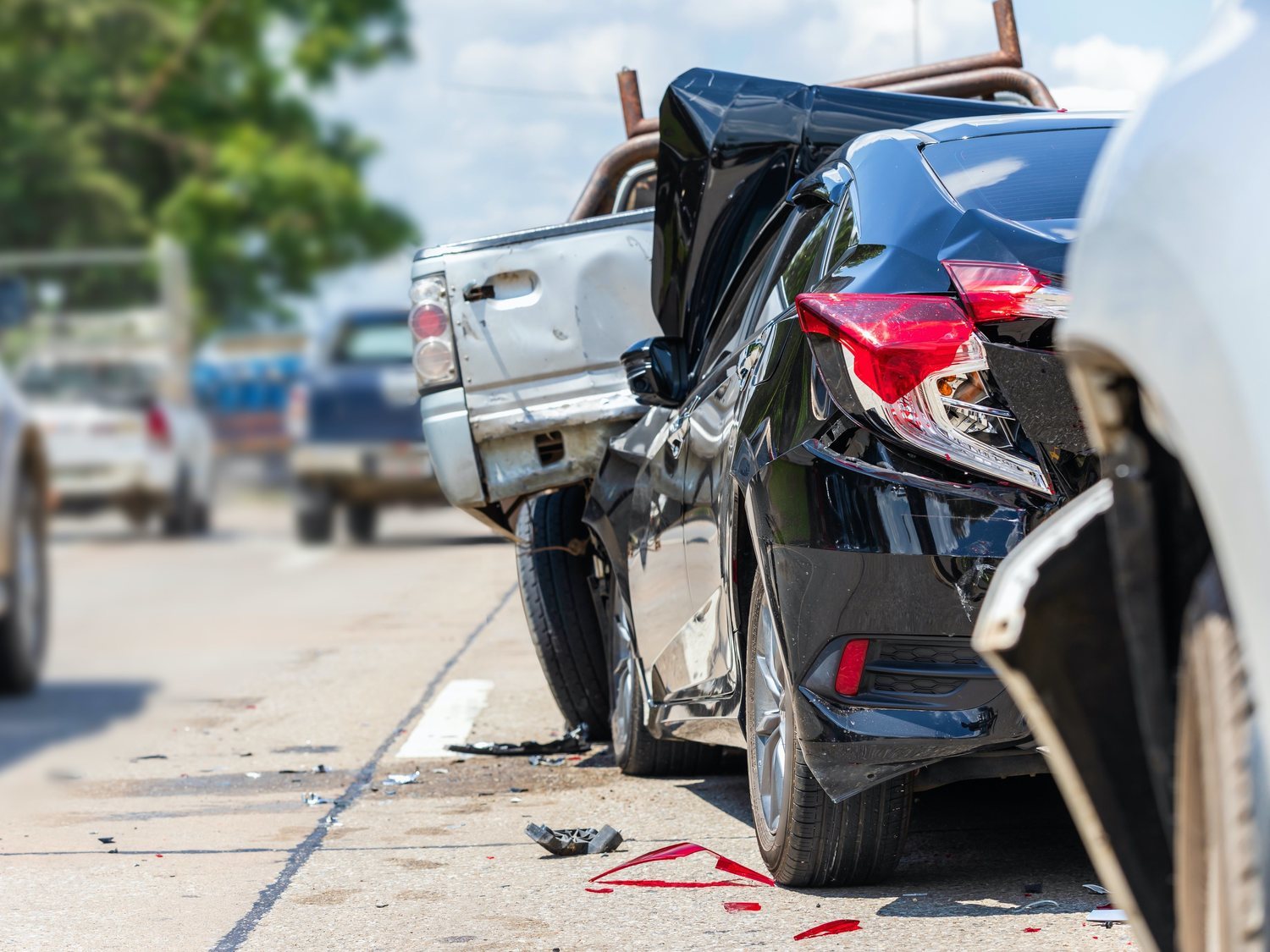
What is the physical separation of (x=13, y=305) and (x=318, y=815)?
201 centimetres

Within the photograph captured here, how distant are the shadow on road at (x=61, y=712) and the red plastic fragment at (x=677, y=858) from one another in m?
1.93

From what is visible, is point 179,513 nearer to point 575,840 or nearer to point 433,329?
point 575,840

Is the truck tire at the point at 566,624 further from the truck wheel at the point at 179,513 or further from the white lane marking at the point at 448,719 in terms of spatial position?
the truck wheel at the point at 179,513

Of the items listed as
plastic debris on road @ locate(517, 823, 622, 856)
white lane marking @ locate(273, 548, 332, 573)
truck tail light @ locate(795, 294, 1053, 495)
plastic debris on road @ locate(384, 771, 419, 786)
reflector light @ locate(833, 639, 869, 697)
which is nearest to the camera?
truck tail light @ locate(795, 294, 1053, 495)

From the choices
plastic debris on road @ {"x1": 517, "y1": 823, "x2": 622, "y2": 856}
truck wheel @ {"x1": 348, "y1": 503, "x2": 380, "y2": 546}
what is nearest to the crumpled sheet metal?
truck wheel @ {"x1": 348, "y1": 503, "x2": 380, "y2": 546}

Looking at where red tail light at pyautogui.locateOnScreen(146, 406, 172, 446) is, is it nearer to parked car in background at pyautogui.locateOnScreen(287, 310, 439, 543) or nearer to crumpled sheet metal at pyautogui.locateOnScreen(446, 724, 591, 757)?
parked car in background at pyautogui.locateOnScreen(287, 310, 439, 543)

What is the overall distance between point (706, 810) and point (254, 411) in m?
2.03

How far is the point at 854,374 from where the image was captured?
150 inches

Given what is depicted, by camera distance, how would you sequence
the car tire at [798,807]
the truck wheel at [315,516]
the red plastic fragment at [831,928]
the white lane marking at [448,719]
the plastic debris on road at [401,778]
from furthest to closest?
1. the white lane marking at [448,719]
2. the plastic debris on road at [401,778]
3. the truck wheel at [315,516]
4. the car tire at [798,807]
5. the red plastic fragment at [831,928]

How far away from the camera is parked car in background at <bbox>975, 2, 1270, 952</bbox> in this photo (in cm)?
198

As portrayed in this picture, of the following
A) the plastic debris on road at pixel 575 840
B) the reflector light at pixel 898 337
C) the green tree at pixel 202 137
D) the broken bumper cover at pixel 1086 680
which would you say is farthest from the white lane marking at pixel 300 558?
the broken bumper cover at pixel 1086 680

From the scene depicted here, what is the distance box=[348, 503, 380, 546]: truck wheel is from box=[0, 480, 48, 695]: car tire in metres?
0.95

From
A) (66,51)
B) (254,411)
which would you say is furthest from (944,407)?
(66,51)

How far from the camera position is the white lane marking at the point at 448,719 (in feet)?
22.0
